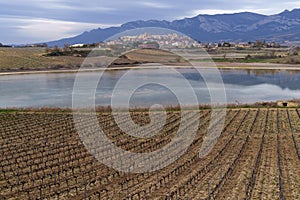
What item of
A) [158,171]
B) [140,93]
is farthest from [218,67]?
[158,171]

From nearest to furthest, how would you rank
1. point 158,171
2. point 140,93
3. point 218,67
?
point 158,171 < point 140,93 < point 218,67

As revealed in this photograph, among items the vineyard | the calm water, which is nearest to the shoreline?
the calm water

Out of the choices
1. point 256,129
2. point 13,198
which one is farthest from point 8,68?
point 13,198

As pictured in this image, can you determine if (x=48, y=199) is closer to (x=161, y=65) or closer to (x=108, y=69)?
(x=108, y=69)

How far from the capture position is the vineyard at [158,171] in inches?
401

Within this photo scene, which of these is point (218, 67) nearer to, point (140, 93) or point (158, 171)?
point (140, 93)

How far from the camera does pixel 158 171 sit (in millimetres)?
12102

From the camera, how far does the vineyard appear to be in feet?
33.4

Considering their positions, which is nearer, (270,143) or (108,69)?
(270,143)

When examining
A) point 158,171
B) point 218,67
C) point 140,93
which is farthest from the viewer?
point 218,67

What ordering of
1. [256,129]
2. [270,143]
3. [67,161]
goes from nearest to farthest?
[67,161] < [270,143] < [256,129]

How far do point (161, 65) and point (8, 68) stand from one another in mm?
28206

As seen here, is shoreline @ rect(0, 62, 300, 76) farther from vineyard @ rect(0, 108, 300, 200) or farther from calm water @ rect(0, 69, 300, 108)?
vineyard @ rect(0, 108, 300, 200)

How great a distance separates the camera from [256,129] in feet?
61.7
